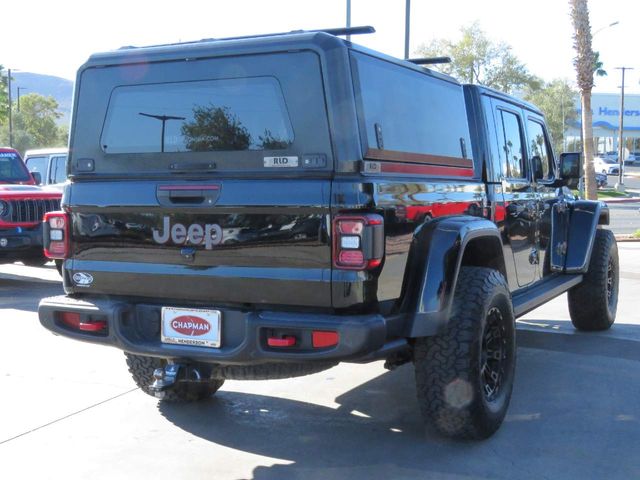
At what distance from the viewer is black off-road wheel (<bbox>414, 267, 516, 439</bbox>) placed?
4145 mm

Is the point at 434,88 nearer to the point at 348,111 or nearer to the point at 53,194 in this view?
the point at 348,111

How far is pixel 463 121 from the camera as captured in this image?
204 inches

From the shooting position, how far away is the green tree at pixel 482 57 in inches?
1748

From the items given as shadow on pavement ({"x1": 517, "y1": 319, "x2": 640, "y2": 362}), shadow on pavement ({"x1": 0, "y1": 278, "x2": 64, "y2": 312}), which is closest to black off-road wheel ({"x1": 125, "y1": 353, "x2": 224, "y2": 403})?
shadow on pavement ({"x1": 517, "y1": 319, "x2": 640, "y2": 362})

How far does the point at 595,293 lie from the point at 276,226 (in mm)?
4302

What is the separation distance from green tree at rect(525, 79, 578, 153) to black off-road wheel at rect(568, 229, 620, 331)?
1877 inches

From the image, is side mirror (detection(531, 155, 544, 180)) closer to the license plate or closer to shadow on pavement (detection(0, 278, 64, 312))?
the license plate

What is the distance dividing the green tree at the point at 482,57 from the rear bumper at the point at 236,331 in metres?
41.9

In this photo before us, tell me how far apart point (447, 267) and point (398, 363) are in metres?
0.67

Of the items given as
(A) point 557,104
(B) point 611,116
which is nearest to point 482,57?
(A) point 557,104

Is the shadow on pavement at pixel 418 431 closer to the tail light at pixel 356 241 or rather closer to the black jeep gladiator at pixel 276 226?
the black jeep gladiator at pixel 276 226

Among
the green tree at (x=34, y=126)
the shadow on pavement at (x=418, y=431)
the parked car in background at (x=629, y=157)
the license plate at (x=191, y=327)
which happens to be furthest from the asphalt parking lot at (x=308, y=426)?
the parked car in background at (x=629, y=157)

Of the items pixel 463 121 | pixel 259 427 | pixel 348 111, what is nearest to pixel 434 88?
pixel 463 121

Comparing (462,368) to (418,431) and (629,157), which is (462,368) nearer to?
(418,431)
